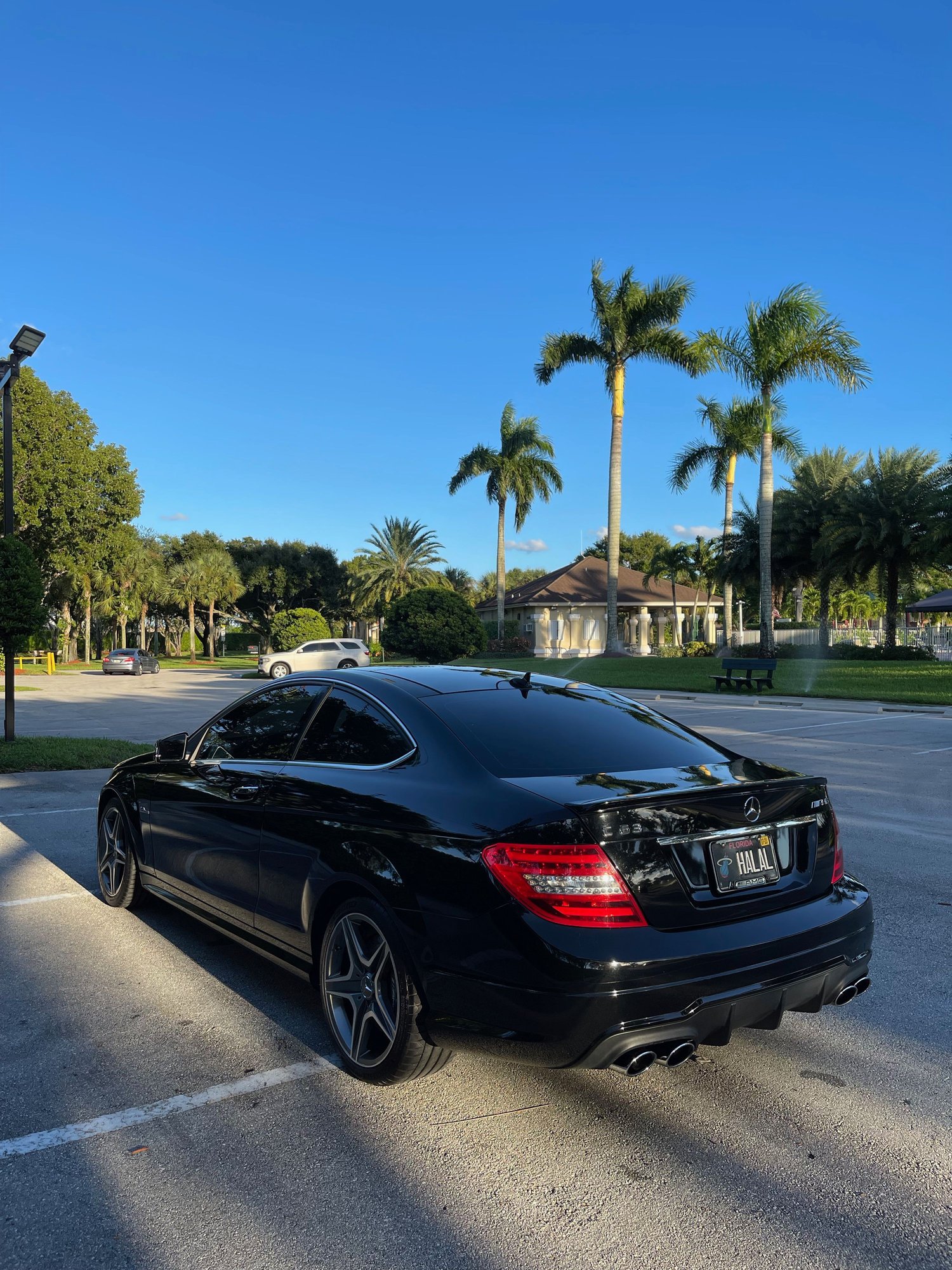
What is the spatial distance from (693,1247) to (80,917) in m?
4.40

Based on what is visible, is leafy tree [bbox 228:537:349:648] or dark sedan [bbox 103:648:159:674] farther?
leafy tree [bbox 228:537:349:648]

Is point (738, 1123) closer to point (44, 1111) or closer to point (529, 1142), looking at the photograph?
point (529, 1142)

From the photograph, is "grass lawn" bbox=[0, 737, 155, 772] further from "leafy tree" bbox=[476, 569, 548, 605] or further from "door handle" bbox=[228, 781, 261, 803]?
Answer: "leafy tree" bbox=[476, 569, 548, 605]

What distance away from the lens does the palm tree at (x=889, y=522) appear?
38312mm

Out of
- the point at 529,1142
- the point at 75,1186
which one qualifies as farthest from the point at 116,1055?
the point at 529,1142

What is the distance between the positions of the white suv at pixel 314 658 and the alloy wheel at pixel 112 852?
1251 inches

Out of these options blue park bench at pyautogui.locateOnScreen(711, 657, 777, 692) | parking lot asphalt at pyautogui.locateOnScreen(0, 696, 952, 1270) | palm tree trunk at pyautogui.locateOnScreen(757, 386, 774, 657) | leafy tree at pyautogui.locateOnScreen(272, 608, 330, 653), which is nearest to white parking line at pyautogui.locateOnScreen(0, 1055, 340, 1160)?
parking lot asphalt at pyautogui.locateOnScreen(0, 696, 952, 1270)

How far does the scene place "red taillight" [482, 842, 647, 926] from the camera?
3076 millimetres

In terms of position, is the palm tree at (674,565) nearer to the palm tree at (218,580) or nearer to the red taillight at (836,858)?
the palm tree at (218,580)

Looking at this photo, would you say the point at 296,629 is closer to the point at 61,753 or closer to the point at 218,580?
the point at 218,580

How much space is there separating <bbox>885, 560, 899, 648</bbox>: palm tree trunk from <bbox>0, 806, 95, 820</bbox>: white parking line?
34979mm

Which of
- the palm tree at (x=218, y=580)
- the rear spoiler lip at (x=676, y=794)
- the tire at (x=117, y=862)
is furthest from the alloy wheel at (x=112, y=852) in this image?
the palm tree at (x=218, y=580)

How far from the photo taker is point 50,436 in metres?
46.8

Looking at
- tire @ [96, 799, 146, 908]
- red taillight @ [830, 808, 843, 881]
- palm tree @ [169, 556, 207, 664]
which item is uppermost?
palm tree @ [169, 556, 207, 664]
